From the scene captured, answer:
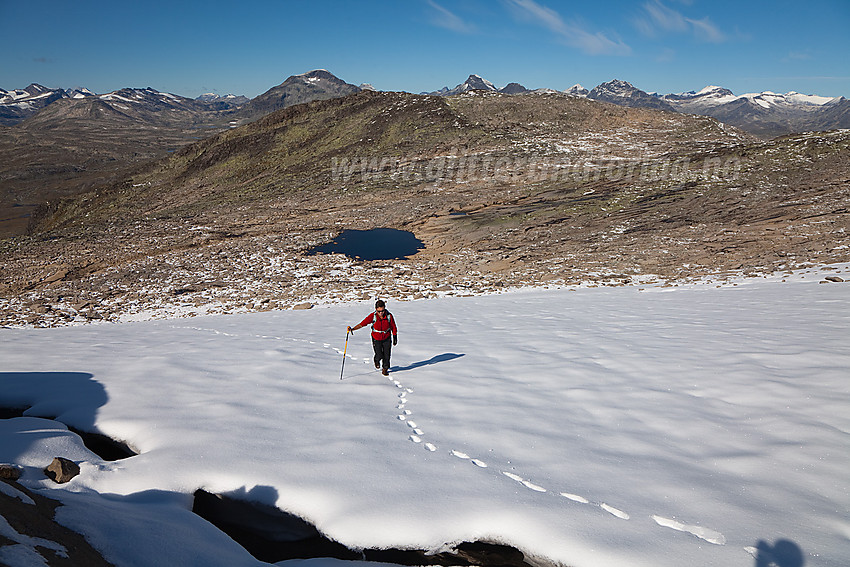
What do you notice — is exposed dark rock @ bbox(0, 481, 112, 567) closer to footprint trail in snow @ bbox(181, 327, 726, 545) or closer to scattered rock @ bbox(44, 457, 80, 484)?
scattered rock @ bbox(44, 457, 80, 484)

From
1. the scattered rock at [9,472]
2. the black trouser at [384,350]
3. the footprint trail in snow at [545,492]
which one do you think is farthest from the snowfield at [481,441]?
the black trouser at [384,350]

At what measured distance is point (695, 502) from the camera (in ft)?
13.5

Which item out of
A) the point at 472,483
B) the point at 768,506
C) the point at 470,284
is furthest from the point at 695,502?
the point at 470,284

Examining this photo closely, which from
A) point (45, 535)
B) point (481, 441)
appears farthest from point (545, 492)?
point (45, 535)

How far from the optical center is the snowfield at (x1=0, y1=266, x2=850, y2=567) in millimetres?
3721

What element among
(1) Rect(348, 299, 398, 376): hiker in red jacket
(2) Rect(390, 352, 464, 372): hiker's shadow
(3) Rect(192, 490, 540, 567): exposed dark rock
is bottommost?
(3) Rect(192, 490, 540, 567): exposed dark rock

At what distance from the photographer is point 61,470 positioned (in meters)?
4.32

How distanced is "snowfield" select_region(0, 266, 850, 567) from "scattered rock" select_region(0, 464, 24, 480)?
0.13m

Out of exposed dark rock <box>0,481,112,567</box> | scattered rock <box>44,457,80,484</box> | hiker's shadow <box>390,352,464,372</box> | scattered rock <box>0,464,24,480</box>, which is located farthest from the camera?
hiker's shadow <box>390,352,464,372</box>

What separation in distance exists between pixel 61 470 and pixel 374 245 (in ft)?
86.0

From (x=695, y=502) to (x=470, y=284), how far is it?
686 inches

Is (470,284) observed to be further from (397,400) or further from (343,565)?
(343,565)

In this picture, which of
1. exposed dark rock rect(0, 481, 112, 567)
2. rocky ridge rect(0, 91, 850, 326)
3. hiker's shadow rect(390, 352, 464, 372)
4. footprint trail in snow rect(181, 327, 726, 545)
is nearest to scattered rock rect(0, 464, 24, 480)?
exposed dark rock rect(0, 481, 112, 567)

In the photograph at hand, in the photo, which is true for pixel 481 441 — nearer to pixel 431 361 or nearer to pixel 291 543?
pixel 291 543
